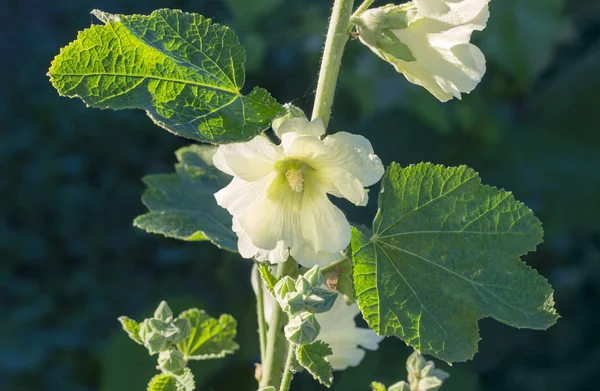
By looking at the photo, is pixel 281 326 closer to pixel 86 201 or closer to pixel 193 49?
pixel 193 49

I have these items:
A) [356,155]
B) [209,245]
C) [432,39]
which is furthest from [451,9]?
[209,245]

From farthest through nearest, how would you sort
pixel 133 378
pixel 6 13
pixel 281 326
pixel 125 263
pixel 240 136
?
pixel 6 13, pixel 125 263, pixel 133 378, pixel 281 326, pixel 240 136

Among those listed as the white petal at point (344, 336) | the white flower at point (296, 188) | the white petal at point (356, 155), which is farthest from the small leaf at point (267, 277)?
the white petal at point (344, 336)

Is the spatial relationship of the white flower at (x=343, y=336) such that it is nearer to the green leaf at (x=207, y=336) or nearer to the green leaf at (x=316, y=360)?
the green leaf at (x=207, y=336)

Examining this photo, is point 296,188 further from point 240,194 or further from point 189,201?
point 189,201

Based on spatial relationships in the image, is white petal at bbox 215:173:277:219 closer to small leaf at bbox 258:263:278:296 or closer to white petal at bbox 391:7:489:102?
small leaf at bbox 258:263:278:296

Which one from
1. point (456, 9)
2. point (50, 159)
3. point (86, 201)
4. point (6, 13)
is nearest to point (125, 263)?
point (86, 201)

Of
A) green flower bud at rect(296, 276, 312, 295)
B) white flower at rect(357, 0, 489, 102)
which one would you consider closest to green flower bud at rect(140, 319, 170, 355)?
green flower bud at rect(296, 276, 312, 295)
